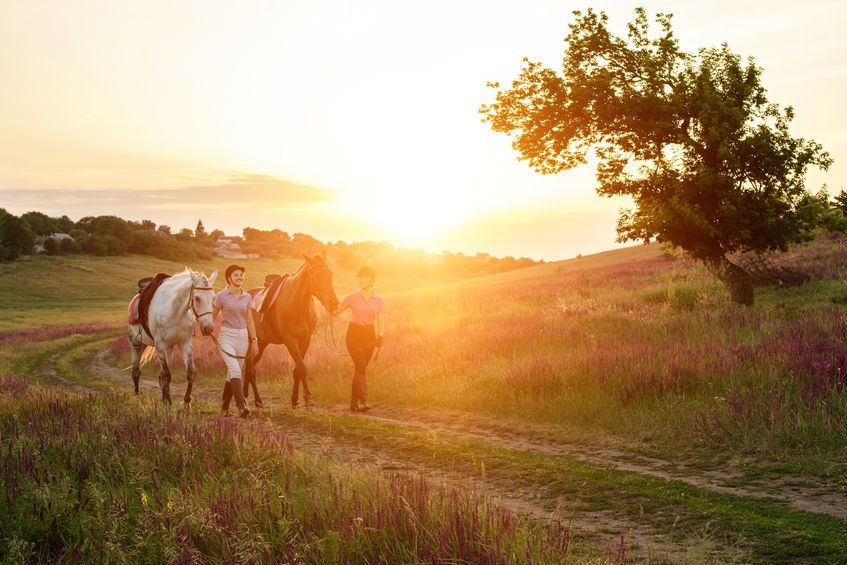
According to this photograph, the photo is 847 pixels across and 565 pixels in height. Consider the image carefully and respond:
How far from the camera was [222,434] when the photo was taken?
5.96 meters

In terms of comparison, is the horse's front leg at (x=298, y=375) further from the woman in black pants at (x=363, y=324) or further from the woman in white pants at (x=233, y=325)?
the woman in white pants at (x=233, y=325)

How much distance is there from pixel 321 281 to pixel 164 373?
126 inches

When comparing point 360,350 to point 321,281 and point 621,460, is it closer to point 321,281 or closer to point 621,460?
point 321,281

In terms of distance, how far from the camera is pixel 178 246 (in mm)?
95062

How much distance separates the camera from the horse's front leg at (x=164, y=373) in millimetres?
10000

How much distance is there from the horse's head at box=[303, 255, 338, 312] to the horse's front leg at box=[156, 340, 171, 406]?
2870 millimetres

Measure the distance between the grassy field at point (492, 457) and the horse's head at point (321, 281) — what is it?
6.77 feet

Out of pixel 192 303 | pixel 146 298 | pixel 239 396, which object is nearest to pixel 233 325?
pixel 192 303

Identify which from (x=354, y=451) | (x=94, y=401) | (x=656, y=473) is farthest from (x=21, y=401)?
(x=656, y=473)

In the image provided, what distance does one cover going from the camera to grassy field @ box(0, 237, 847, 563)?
138 inches

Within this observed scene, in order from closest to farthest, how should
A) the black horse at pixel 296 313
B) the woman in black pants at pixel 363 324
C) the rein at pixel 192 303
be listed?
the rein at pixel 192 303, the woman in black pants at pixel 363 324, the black horse at pixel 296 313

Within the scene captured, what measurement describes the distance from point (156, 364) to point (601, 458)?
1685 cm

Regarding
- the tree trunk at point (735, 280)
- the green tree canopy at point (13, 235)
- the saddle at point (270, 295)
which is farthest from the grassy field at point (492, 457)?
the green tree canopy at point (13, 235)

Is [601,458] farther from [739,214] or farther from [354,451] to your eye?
[739,214]
